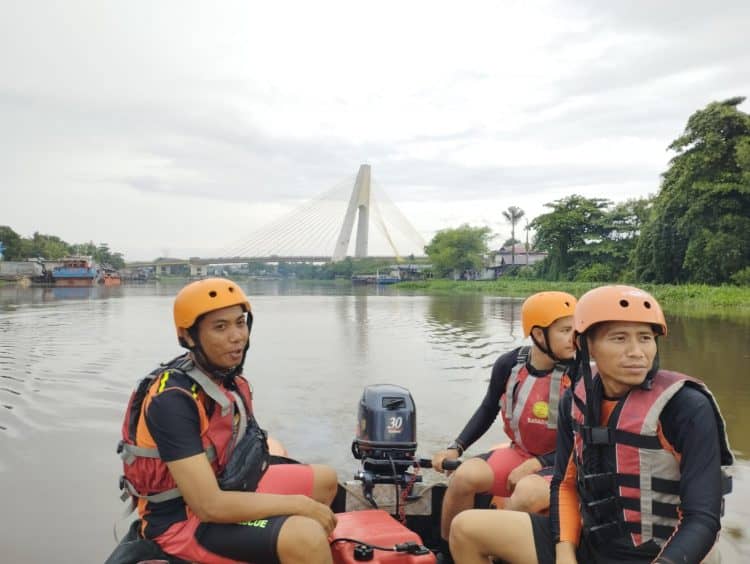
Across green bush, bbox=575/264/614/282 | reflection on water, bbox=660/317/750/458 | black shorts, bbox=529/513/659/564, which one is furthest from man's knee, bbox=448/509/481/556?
green bush, bbox=575/264/614/282

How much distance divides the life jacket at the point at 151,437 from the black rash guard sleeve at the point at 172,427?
0.04m

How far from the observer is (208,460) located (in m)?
2.24

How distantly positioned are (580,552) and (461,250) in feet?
223

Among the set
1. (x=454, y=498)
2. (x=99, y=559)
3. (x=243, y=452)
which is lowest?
(x=99, y=559)

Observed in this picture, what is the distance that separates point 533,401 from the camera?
306cm

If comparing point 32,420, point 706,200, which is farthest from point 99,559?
point 706,200

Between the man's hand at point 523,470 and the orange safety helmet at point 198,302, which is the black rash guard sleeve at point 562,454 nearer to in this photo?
the man's hand at point 523,470

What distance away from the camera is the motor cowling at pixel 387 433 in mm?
3004

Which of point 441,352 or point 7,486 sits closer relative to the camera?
point 7,486

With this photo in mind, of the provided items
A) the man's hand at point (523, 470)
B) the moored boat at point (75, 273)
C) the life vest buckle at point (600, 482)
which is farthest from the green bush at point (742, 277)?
the moored boat at point (75, 273)

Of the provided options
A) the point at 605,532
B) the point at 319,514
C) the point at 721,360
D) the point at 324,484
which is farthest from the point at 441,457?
the point at 721,360

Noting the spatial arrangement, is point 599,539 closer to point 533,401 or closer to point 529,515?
point 529,515

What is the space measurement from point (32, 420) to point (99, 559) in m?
3.78

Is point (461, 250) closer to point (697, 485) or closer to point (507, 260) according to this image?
point (507, 260)
